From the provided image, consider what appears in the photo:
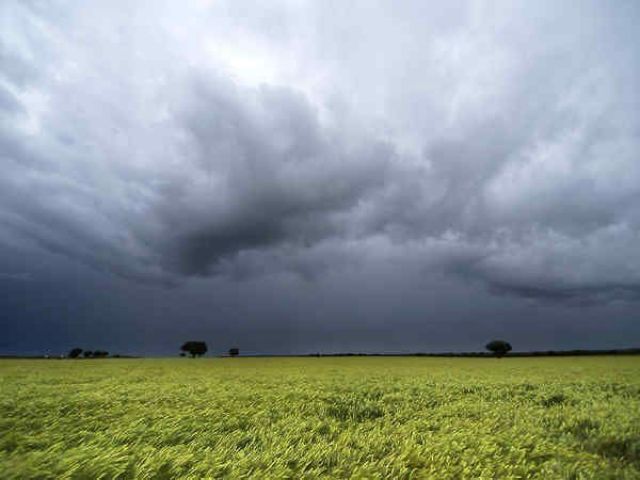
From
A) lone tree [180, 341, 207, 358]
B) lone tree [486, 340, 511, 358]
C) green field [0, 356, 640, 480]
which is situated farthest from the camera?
lone tree [180, 341, 207, 358]

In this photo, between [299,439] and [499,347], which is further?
[499,347]

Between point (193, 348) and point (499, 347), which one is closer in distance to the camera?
point (499, 347)

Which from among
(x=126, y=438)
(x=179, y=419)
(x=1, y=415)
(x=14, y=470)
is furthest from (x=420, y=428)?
(x=1, y=415)

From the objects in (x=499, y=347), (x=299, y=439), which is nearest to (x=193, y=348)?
(x=499, y=347)

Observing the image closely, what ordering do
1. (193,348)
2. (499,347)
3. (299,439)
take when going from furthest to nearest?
(193,348) → (499,347) → (299,439)

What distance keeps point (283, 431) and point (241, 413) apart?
1.78 m

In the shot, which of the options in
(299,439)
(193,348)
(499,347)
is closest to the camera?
(299,439)

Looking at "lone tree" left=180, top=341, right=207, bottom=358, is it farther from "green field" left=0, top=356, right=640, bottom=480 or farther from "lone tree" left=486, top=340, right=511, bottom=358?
"green field" left=0, top=356, right=640, bottom=480

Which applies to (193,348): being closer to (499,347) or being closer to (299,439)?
(499,347)

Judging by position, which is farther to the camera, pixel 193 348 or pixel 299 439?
pixel 193 348

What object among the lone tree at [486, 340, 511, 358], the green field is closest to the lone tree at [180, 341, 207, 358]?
the lone tree at [486, 340, 511, 358]

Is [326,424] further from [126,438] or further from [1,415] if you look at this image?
[1,415]

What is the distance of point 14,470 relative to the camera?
10.9ft

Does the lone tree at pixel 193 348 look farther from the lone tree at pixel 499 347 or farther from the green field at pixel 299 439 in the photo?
the green field at pixel 299 439
